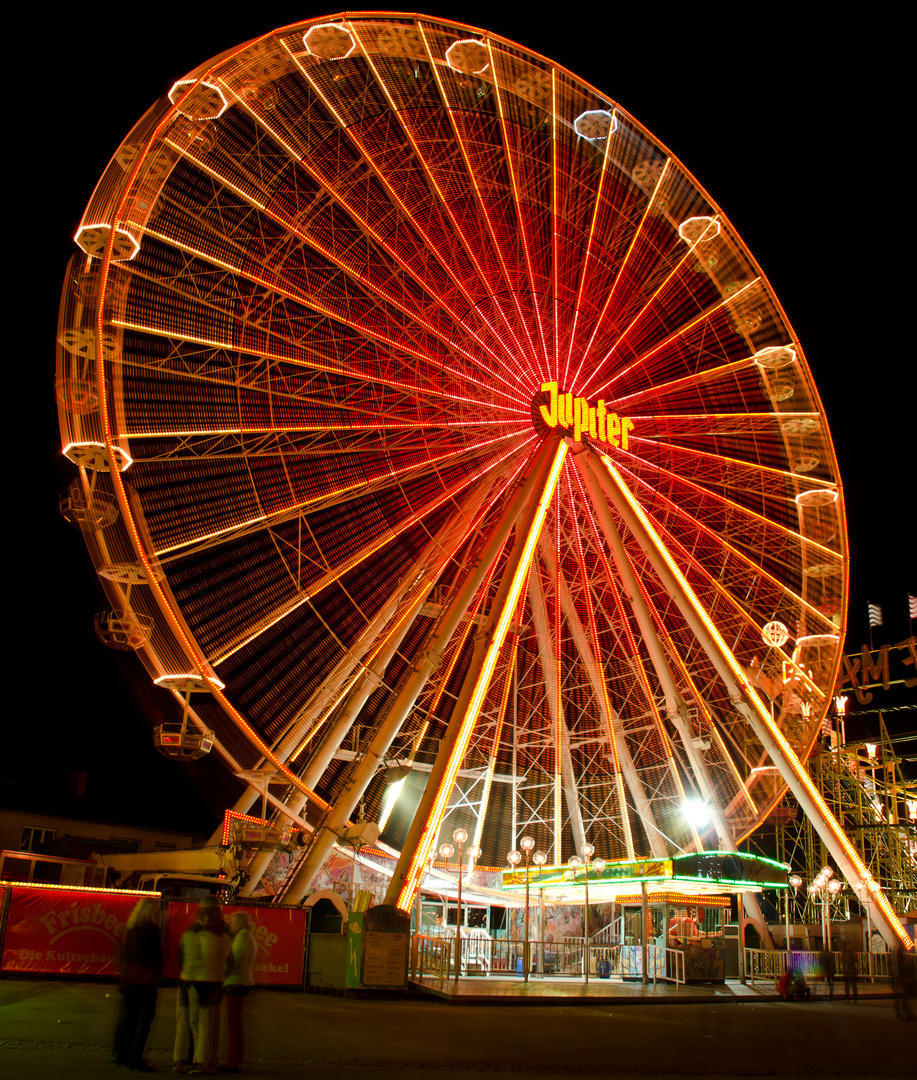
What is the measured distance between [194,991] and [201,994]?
0.32 feet

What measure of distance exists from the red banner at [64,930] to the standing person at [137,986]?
841 cm

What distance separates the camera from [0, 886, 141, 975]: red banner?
49.8ft

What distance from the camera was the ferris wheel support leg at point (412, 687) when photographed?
1939cm

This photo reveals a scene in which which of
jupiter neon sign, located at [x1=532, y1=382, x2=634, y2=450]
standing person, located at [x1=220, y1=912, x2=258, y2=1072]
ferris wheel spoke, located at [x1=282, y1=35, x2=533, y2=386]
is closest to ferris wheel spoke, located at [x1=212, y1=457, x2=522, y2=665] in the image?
jupiter neon sign, located at [x1=532, y1=382, x2=634, y2=450]

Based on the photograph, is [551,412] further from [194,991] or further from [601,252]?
[194,991]

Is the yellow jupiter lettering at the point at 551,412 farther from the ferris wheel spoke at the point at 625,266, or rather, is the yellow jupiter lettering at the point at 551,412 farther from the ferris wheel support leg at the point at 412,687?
the ferris wheel spoke at the point at 625,266

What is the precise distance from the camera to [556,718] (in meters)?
26.5

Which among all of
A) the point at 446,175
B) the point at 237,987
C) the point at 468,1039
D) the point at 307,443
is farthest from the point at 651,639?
the point at 237,987

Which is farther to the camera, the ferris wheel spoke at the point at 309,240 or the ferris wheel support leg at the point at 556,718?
the ferris wheel support leg at the point at 556,718

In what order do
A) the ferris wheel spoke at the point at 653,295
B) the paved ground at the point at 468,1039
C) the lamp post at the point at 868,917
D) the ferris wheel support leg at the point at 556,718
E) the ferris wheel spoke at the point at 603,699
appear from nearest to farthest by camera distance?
the paved ground at the point at 468,1039 → the lamp post at the point at 868,917 → the ferris wheel spoke at the point at 653,295 → the ferris wheel support leg at the point at 556,718 → the ferris wheel spoke at the point at 603,699

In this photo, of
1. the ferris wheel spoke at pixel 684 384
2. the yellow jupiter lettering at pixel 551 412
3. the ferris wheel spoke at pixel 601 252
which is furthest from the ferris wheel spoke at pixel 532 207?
the ferris wheel spoke at pixel 684 384

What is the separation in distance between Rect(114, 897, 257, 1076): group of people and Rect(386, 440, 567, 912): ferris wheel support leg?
9.38 metres

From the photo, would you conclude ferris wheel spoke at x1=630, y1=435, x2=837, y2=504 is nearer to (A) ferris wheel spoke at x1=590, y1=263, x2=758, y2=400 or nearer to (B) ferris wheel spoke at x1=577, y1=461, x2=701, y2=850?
(A) ferris wheel spoke at x1=590, y1=263, x2=758, y2=400

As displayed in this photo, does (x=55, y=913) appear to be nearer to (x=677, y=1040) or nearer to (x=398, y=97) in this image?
(x=677, y=1040)
